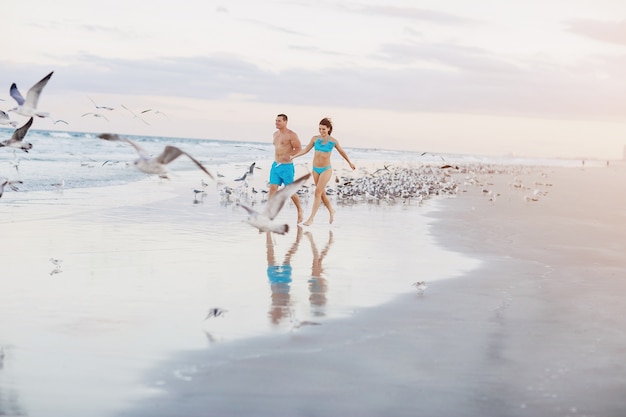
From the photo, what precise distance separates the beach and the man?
116 cm

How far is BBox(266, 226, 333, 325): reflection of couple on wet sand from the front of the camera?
8.01 m

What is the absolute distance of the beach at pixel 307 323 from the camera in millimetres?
5539

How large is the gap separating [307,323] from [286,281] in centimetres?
207

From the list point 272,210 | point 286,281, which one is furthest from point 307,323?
point 286,281

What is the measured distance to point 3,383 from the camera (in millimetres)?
5586

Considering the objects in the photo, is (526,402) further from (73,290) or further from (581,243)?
(581,243)

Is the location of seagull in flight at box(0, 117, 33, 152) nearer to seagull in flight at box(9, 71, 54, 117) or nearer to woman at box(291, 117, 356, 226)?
seagull in flight at box(9, 71, 54, 117)

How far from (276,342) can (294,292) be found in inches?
81.7

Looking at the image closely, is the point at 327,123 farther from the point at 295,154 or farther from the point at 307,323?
the point at 307,323

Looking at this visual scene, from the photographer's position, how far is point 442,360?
21.1ft

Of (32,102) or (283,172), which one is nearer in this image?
(32,102)

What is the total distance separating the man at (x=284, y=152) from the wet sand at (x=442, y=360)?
5.57 m

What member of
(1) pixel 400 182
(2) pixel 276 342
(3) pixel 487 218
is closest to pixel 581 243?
(3) pixel 487 218

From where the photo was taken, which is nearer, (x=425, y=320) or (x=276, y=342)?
Answer: (x=276, y=342)
